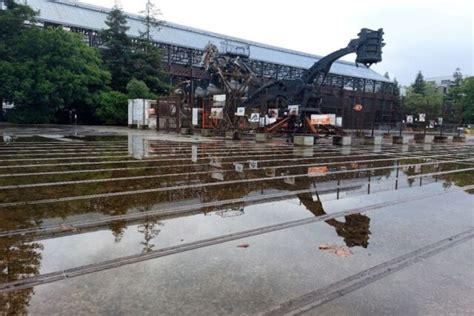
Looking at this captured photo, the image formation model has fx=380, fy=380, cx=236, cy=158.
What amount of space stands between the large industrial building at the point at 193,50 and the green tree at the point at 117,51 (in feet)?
9.06

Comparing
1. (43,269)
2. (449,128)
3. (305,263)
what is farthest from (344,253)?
(449,128)

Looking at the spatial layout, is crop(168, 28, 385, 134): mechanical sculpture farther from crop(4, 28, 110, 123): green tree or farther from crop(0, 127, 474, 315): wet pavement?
crop(0, 127, 474, 315): wet pavement

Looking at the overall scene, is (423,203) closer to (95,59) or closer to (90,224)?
(90,224)

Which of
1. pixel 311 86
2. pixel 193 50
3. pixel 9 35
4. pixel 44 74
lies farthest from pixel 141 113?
pixel 193 50

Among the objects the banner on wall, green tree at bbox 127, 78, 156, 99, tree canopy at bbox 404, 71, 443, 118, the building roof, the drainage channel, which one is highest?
the building roof

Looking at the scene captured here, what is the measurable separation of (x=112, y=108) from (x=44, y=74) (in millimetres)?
6910

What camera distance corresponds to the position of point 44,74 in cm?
2914

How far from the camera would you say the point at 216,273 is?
11.0 feet

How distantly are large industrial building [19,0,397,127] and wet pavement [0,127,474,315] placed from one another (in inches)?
982

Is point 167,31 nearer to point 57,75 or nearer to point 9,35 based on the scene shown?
point 9,35

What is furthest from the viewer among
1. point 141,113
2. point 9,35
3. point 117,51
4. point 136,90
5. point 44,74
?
point 117,51

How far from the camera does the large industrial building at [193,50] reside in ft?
134

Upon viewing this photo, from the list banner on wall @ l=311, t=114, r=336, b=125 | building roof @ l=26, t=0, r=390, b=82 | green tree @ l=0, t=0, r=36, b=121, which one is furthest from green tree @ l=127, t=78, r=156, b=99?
banner on wall @ l=311, t=114, r=336, b=125

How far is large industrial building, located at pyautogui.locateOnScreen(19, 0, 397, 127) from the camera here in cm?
4081
